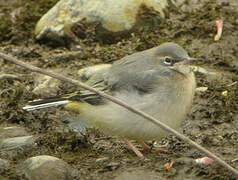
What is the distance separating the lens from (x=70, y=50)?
33.0 ft

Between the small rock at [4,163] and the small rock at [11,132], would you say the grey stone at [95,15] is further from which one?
the small rock at [4,163]

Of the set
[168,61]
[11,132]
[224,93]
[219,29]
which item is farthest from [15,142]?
[219,29]

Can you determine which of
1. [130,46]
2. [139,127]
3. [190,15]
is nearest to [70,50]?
[130,46]

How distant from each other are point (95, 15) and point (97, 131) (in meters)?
3.48

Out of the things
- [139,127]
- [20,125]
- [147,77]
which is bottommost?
[20,125]

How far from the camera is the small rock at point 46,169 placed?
5.63m

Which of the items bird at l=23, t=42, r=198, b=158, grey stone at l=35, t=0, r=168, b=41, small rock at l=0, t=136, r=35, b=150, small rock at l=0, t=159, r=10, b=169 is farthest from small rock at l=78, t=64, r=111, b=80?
small rock at l=0, t=159, r=10, b=169

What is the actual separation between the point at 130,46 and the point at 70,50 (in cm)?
125

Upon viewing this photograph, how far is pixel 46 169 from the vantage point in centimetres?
565

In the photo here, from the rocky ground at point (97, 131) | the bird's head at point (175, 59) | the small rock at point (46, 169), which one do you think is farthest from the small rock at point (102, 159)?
the bird's head at point (175, 59)

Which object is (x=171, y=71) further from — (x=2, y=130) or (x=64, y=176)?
(x=2, y=130)

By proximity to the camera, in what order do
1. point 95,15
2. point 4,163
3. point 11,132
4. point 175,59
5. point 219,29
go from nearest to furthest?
point 4,163 < point 175,59 < point 11,132 < point 219,29 < point 95,15

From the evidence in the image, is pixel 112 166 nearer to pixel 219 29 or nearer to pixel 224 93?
pixel 224 93

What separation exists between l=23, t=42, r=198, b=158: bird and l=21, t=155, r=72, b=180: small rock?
91cm
